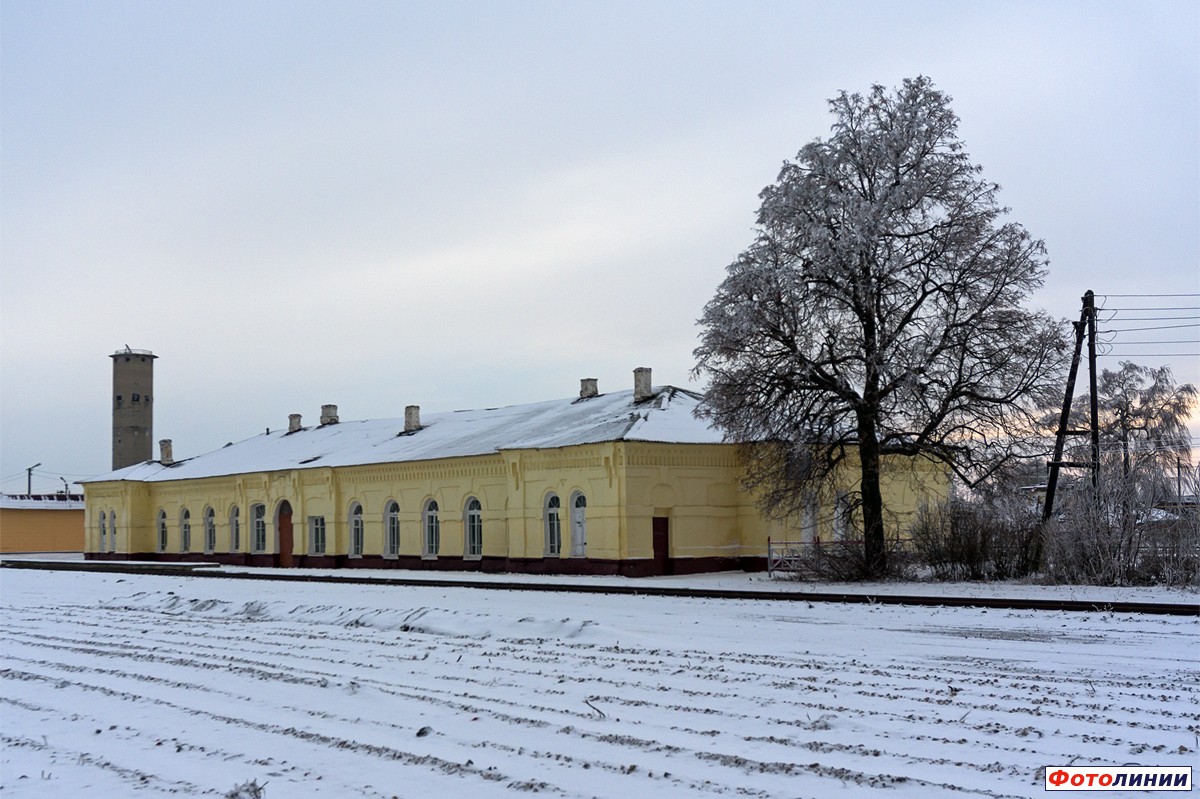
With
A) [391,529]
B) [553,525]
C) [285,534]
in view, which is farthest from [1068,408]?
[285,534]

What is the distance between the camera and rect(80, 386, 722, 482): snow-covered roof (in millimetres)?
36094

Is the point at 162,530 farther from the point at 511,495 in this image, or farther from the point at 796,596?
the point at 796,596

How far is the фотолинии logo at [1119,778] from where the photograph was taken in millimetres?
8008

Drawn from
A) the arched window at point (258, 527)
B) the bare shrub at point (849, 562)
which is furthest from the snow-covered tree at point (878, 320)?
the arched window at point (258, 527)

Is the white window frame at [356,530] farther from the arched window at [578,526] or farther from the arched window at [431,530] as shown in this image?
the arched window at [578,526]

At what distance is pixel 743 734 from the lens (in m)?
9.96

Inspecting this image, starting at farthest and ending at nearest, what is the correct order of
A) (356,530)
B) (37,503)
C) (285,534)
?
(37,503), (285,534), (356,530)

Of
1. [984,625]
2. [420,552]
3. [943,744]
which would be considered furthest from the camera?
[420,552]

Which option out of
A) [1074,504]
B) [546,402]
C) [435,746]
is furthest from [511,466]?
[435,746]

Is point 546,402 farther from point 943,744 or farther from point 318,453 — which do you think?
point 943,744

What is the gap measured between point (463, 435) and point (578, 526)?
29.7ft

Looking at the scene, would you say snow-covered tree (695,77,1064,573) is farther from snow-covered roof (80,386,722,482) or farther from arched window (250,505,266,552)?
arched window (250,505,266,552)

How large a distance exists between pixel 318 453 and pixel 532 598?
25.8 m

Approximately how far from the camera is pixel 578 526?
36.0 m
